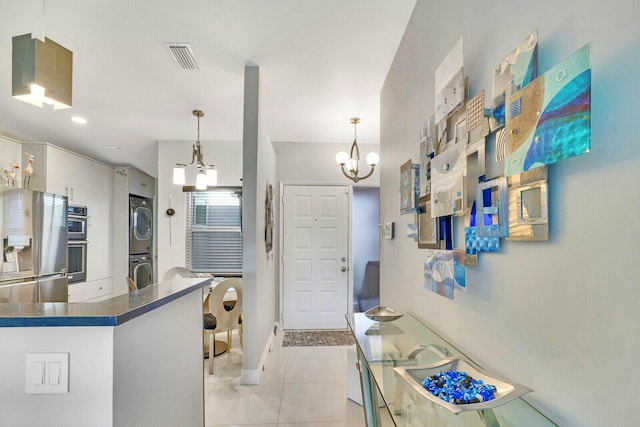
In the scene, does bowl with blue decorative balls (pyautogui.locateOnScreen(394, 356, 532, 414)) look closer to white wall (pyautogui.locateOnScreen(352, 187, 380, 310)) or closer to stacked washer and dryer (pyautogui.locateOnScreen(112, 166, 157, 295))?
white wall (pyautogui.locateOnScreen(352, 187, 380, 310))

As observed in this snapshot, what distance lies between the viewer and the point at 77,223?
15.9ft

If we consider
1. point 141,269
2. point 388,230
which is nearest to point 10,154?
point 141,269

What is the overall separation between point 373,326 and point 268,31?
6.91 feet

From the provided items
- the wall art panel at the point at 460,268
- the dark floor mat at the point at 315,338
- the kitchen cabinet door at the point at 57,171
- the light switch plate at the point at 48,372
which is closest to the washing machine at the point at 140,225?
the kitchen cabinet door at the point at 57,171

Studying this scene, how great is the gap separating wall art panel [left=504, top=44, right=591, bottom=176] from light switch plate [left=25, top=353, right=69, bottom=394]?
1.44m

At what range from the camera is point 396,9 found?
6.99 ft

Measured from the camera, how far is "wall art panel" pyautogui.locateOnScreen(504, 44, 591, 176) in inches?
28.6

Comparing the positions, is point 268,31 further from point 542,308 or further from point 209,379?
point 209,379

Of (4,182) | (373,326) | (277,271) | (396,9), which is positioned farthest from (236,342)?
(396,9)

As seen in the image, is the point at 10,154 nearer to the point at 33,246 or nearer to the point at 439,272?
the point at 33,246

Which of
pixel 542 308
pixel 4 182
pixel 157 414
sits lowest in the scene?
pixel 157 414

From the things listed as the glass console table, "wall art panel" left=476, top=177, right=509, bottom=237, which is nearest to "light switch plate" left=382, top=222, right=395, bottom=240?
the glass console table

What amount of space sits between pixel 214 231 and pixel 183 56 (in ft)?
9.25

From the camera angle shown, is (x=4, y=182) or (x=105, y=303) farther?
(x=4, y=182)
